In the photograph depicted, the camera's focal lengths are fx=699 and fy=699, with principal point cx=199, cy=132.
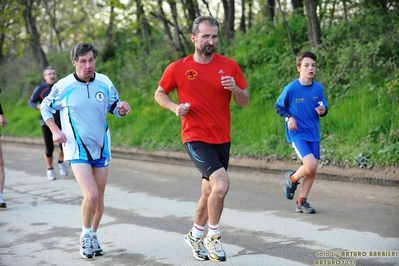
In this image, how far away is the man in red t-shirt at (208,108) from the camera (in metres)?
6.38

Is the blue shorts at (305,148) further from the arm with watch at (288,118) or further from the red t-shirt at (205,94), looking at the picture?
the red t-shirt at (205,94)

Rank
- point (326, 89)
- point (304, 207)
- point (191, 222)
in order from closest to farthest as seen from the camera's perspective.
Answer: point (191, 222) < point (304, 207) < point (326, 89)

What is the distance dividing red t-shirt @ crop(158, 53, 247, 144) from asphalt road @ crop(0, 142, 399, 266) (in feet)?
3.95

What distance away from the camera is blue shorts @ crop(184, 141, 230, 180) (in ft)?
21.1

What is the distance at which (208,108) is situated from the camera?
21.2ft

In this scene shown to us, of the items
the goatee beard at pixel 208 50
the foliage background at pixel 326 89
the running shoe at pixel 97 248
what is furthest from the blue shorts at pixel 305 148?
the running shoe at pixel 97 248

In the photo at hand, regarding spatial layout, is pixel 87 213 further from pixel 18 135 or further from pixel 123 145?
pixel 18 135

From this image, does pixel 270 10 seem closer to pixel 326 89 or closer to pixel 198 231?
pixel 326 89

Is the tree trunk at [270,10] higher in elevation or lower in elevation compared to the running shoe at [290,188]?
higher

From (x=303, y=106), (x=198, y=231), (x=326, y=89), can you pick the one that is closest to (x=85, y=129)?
(x=198, y=231)

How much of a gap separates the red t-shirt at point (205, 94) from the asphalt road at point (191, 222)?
3.95 feet

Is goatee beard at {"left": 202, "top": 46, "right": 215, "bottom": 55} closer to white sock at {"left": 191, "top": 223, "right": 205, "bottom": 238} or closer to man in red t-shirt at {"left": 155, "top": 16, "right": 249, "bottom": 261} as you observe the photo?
man in red t-shirt at {"left": 155, "top": 16, "right": 249, "bottom": 261}

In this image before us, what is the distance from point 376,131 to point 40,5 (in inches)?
812

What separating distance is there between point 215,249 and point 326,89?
8.24m
